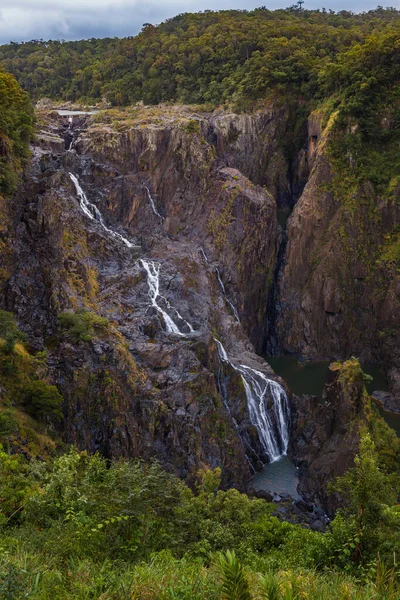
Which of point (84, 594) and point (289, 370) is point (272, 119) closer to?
point (289, 370)

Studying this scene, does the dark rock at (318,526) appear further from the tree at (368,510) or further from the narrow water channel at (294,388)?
the tree at (368,510)

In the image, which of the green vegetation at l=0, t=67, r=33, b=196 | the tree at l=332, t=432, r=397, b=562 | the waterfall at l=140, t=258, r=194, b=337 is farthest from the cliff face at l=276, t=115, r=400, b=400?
the tree at l=332, t=432, r=397, b=562

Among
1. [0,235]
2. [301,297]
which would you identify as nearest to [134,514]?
[0,235]

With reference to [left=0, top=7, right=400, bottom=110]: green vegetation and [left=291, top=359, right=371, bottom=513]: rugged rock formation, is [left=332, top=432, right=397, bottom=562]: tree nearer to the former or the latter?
[left=291, top=359, right=371, bottom=513]: rugged rock formation

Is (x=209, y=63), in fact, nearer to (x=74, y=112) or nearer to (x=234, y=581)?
A: (x=74, y=112)

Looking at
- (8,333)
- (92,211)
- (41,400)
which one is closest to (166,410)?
(41,400)

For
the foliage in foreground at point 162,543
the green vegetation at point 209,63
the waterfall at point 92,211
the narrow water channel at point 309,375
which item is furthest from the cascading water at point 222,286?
the foliage in foreground at point 162,543
